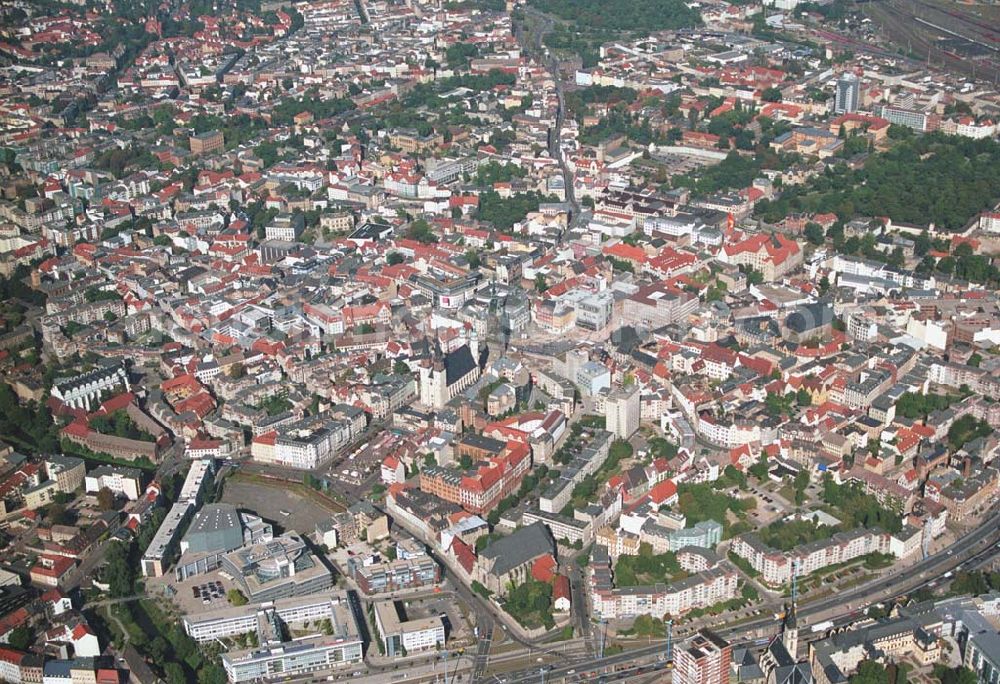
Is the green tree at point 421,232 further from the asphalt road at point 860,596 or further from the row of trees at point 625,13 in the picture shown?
the row of trees at point 625,13

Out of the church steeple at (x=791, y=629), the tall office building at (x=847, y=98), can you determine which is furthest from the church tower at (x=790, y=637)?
the tall office building at (x=847, y=98)

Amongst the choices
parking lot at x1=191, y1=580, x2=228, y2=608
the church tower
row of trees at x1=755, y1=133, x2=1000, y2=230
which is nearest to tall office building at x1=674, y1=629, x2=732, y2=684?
the church tower

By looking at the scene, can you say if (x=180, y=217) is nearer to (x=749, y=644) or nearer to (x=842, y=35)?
(x=749, y=644)

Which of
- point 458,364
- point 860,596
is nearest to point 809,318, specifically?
point 458,364

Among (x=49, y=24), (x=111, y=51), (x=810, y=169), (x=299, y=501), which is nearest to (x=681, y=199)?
(x=810, y=169)

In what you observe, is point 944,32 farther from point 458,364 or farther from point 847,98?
point 458,364

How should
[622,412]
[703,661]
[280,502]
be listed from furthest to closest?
1. [622,412]
2. [280,502]
3. [703,661]
